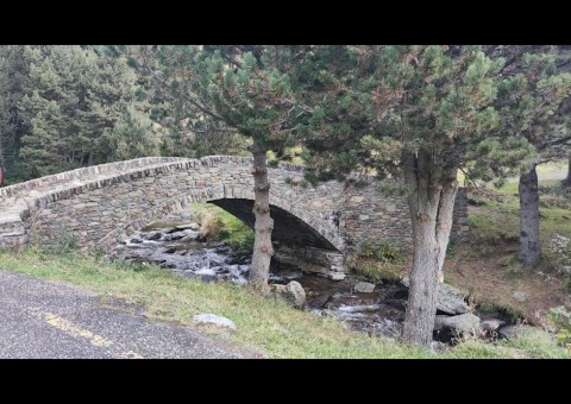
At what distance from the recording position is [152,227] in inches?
823

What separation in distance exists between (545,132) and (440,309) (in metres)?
5.27

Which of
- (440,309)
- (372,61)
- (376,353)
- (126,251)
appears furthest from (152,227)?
(376,353)

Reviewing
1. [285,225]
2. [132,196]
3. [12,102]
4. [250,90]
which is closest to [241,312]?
[250,90]

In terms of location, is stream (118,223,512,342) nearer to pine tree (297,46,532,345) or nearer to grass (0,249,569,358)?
pine tree (297,46,532,345)

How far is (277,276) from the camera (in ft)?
55.2

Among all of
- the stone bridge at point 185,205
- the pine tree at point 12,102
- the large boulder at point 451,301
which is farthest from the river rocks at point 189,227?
the large boulder at point 451,301

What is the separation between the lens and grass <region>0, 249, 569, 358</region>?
561 cm

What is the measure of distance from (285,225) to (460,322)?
307 inches

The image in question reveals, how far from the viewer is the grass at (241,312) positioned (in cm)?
561

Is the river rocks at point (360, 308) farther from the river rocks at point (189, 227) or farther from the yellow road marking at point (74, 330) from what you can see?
the river rocks at point (189, 227)

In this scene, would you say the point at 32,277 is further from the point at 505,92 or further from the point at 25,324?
the point at 505,92

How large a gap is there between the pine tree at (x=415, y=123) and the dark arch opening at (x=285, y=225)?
18.9ft

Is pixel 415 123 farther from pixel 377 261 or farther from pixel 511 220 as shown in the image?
pixel 511 220
